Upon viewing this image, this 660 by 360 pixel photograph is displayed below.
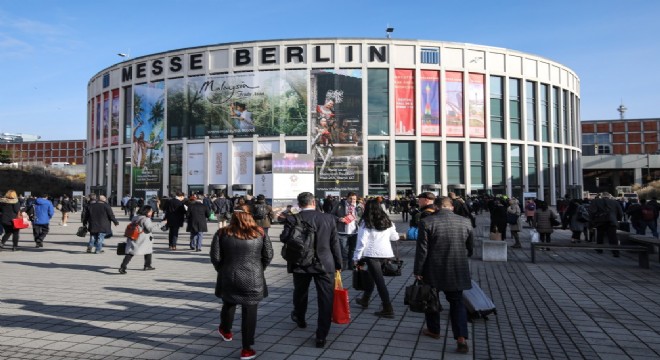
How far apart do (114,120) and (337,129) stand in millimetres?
29293

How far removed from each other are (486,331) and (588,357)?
3.92 feet

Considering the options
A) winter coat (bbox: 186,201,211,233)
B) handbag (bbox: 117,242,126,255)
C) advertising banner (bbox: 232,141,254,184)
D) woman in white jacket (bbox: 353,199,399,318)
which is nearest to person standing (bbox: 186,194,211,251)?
winter coat (bbox: 186,201,211,233)

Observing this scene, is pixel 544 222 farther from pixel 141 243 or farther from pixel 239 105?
pixel 239 105

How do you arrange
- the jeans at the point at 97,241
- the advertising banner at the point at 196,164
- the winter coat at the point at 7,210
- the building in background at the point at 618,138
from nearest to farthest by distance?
the jeans at the point at 97,241 < the winter coat at the point at 7,210 < the advertising banner at the point at 196,164 < the building in background at the point at 618,138

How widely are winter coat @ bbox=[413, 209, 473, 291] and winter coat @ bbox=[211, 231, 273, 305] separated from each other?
1.68m

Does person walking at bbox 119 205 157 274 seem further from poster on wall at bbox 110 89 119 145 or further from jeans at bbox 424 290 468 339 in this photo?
poster on wall at bbox 110 89 119 145

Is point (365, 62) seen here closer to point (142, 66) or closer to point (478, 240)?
point (142, 66)

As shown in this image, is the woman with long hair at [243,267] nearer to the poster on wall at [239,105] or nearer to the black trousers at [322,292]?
the black trousers at [322,292]

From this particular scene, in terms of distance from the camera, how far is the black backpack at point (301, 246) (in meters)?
5.27

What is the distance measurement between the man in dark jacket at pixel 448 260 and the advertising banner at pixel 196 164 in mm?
48803

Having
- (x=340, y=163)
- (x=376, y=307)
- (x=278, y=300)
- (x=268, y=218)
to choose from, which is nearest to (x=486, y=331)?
(x=376, y=307)

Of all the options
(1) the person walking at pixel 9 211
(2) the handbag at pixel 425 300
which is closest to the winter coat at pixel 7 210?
(1) the person walking at pixel 9 211

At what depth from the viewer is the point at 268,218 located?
510 inches

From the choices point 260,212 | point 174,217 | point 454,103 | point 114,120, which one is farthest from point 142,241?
A: point 114,120
